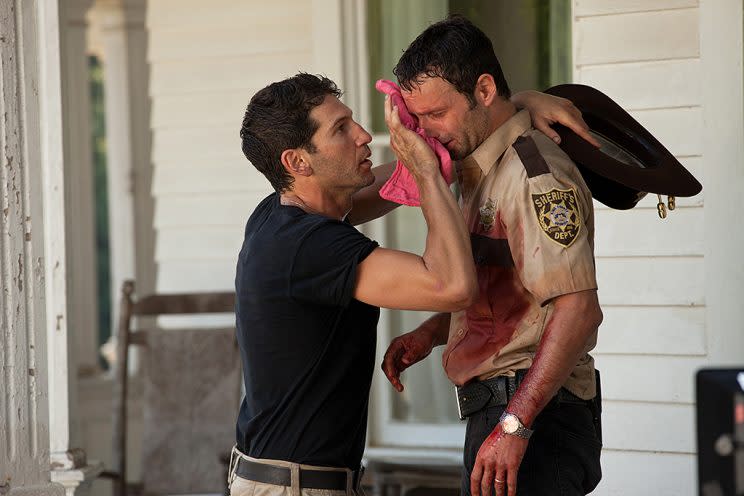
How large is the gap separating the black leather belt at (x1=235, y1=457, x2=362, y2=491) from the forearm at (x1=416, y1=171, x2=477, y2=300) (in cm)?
56

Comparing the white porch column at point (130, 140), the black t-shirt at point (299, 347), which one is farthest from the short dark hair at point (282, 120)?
the white porch column at point (130, 140)

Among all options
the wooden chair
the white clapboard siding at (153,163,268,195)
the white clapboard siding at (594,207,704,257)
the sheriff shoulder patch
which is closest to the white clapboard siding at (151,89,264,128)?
the white clapboard siding at (153,163,268,195)

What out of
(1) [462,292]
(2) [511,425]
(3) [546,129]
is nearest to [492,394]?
(2) [511,425]

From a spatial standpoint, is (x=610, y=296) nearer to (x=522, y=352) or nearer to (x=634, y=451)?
(x=634, y=451)

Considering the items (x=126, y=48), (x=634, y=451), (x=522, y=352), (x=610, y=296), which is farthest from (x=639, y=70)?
(x=126, y=48)

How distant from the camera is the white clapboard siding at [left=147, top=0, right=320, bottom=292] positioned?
516cm

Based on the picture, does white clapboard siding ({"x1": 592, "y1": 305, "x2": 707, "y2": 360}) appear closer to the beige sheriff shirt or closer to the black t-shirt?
the beige sheriff shirt

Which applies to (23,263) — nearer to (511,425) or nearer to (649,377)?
(511,425)

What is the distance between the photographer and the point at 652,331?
11.8 feet

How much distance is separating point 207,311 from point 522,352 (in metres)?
2.94

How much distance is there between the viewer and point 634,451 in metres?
3.62

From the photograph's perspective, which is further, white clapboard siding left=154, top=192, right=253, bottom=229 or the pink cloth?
white clapboard siding left=154, top=192, right=253, bottom=229

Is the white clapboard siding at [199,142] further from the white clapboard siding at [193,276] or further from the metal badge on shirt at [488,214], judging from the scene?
the metal badge on shirt at [488,214]

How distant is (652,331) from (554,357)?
4.80 feet
